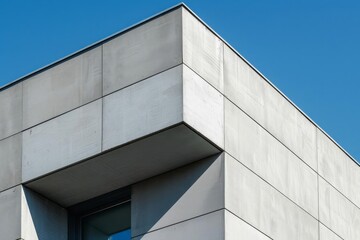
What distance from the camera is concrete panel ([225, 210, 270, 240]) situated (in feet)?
77.0

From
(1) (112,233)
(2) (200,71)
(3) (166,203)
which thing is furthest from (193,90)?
(1) (112,233)

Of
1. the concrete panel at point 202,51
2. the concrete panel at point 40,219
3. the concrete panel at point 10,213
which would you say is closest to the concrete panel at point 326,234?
the concrete panel at point 202,51

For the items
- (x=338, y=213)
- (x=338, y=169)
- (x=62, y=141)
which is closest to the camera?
(x=62, y=141)

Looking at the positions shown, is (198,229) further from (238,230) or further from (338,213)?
(338,213)

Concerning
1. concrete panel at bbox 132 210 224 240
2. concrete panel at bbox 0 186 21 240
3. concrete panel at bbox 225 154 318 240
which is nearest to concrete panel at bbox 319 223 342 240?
concrete panel at bbox 225 154 318 240

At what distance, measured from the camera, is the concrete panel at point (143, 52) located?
2409 cm

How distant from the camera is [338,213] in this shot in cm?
2864

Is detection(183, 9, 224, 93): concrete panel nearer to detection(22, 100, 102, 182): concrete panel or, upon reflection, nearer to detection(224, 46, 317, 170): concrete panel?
detection(224, 46, 317, 170): concrete panel

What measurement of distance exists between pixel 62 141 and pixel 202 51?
142 inches

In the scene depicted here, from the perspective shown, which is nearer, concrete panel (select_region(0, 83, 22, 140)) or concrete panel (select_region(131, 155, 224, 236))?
concrete panel (select_region(131, 155, 224, 236))

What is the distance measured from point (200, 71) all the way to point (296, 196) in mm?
4211

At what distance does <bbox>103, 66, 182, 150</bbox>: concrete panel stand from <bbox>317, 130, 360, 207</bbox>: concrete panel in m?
5.85

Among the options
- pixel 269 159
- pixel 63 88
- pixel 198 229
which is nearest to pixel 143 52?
pixel 63 88

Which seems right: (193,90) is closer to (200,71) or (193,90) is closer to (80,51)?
(200,71)
